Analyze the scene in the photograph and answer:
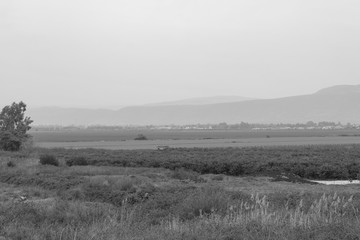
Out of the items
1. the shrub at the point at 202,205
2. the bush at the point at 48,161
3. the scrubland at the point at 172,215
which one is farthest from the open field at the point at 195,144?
the shrub at the point at 202,205

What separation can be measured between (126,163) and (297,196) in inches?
1062

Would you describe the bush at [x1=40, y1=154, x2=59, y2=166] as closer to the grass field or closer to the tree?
the tree

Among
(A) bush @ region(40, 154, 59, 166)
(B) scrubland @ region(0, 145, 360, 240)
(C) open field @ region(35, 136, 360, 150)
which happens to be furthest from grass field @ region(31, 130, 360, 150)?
(B) scrubland @ region(0, 145, 360, 240)

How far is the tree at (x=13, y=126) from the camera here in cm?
5588

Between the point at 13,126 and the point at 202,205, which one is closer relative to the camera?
the point at 202,205

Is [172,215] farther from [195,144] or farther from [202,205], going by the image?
[195,144]

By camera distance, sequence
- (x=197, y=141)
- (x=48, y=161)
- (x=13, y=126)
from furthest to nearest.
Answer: (x=197, y=141) → (x=13, y=126) → (x=48, y=161)

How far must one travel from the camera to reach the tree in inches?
2200

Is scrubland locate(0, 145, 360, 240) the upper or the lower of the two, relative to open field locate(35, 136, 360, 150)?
upper

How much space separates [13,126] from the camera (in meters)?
58.2

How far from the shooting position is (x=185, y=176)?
28.7 metres

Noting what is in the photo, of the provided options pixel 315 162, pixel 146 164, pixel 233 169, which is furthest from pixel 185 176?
pixel 315 162

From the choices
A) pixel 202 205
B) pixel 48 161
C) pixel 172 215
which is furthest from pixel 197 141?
pixel 202 205

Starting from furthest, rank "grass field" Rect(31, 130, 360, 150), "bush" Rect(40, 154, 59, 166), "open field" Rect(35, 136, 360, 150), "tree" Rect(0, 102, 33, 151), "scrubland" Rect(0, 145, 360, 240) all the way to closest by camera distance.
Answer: "grass field" Rect(31, 130, 360, 150)
"open field" Rect(35, 136, 360, 150)
"tree" Rect(0, 102, 33, 151)
"bush" Rect(40, 154, 59, 166)
"scrubland" Rect(0, 145, 360, 240)
